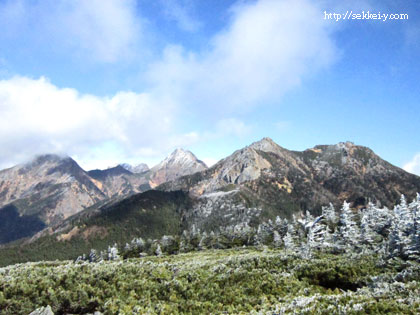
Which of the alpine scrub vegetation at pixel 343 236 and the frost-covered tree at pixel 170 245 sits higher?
the alpine scrub vegetation at pixel 343 236

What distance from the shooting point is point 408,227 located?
3369 centimetres

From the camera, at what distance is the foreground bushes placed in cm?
1309

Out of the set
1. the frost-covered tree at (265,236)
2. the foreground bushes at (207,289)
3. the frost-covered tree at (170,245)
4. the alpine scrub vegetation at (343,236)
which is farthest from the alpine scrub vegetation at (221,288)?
the frost-covered tree at (170,245)

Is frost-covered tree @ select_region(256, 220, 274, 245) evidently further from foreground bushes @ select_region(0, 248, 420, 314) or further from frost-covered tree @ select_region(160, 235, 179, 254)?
foreground bushes @ select_region(0, 248, 420, 314)

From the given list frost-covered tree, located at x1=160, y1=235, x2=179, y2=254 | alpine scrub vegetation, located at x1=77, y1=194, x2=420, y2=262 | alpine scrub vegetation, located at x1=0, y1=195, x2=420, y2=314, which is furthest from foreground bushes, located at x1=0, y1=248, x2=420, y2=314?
frost-covered tree, located at x1=160, y1=235, x2=179, y2=254

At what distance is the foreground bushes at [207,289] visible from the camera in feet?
42.9

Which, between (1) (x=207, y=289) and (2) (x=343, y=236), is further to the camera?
(2) (x=343, y=236)

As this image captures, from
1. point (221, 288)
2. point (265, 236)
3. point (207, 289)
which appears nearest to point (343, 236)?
point (265, 236)

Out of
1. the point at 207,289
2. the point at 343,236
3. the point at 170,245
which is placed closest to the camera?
the point at 207,289

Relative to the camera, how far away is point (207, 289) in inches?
703

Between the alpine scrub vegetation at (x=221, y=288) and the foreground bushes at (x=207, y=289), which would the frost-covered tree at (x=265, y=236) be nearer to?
the alpine scrub vegetation at (x=221, y=288)

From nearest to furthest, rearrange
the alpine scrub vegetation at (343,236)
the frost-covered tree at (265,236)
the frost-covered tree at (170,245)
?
1. the alpine scrub vegetation at (343,236)
2. the frost-covered tree at (265,236)
3. the frost-covered tree at (170,245)

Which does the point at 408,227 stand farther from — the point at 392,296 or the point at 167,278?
the point at 167,278

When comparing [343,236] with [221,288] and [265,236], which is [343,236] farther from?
[221,288]
